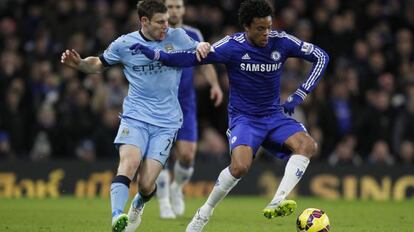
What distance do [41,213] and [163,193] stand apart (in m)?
1.85

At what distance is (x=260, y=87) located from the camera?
9.95m

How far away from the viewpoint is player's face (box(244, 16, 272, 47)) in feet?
31.6

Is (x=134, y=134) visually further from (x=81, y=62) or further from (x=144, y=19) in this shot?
(x=144, y=19)

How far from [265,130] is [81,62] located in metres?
2.09

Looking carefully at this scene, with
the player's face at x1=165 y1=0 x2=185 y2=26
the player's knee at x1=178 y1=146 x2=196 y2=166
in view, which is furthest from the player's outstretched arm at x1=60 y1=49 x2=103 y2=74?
the player's knee at x1=178 y1=146 x2=196 y2=166

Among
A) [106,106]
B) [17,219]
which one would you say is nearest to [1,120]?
[106,106]

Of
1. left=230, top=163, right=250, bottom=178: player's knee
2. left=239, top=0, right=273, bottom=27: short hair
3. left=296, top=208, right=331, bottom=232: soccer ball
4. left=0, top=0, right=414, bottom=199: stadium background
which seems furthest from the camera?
left=0, top=0, right=414, bottom=199: stadium background

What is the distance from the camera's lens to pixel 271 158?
1838 centimetres

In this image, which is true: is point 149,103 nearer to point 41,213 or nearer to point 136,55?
point 136,55

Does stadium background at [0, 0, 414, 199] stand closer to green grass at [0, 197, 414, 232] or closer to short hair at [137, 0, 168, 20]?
green grass at [0, 197, 414, 232]

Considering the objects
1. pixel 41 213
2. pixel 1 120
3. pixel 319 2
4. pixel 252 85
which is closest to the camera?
pixel 252 85

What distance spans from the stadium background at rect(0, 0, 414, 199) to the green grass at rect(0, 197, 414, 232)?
1.52 m

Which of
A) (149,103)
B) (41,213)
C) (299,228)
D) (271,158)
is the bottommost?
(271,158)

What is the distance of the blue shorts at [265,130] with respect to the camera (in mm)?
9758
